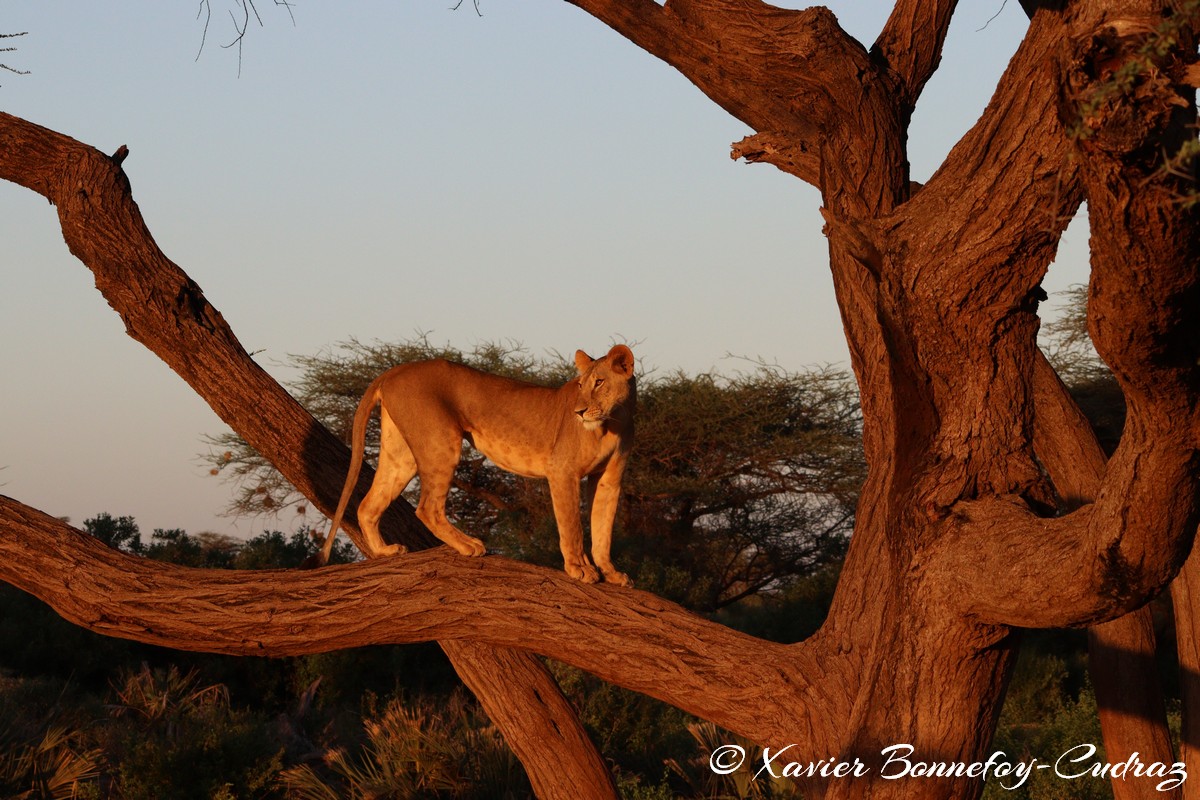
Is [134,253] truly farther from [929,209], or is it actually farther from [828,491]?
[828,491]

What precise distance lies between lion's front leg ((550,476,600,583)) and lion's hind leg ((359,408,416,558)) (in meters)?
0.69

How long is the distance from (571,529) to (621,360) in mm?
780

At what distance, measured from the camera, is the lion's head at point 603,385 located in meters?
5.39

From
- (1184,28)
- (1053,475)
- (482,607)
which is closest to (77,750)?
(482,607)

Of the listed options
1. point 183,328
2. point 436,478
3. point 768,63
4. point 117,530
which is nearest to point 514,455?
point 436,478

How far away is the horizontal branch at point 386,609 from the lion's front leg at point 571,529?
270 millimetres

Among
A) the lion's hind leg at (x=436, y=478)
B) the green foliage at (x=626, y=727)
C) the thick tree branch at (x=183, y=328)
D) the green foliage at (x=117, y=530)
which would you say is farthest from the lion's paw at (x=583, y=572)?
the green foliage at (x=117, y=530)

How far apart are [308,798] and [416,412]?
3.80 meters

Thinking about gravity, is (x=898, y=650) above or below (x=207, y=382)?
below

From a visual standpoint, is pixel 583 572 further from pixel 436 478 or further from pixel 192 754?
pixel 192 754

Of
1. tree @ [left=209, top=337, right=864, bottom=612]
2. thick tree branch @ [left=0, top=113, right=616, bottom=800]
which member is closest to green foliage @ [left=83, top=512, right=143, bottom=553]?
tree @ [left=209, top=337, right=864, bottom=612]

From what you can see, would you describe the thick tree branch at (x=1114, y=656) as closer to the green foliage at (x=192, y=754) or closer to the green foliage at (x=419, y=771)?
the green foliage at (x=419, y=771)

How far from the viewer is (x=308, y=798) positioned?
8.30 m

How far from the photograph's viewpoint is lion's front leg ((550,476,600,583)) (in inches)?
196
